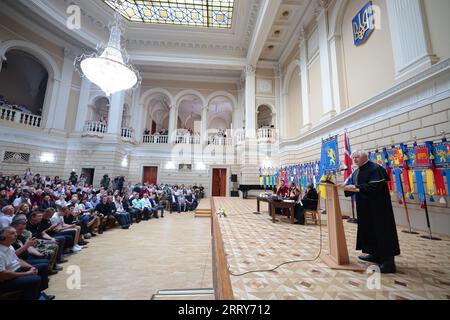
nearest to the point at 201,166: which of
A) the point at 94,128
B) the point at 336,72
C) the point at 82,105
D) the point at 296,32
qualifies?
the point at 94,128

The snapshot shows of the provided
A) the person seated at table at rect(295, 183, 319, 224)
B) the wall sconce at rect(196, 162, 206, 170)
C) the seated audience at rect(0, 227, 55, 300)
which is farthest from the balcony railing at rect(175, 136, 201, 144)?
the seated audience at rect(0, 227, 55, 300)

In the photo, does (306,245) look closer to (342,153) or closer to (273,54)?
(342,153)

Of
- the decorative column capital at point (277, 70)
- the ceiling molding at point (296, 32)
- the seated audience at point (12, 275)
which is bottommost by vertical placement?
the seated audience at point (12, 275)

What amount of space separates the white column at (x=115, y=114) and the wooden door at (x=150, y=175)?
312 cm

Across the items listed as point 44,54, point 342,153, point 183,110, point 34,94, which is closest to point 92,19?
point 44,54

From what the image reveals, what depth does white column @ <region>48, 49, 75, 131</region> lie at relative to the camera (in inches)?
412

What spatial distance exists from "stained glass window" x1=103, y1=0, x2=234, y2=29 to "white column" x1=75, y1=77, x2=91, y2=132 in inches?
186

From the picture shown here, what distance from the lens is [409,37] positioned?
419cm

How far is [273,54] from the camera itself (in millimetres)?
12211

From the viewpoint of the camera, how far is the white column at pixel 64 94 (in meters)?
10.5

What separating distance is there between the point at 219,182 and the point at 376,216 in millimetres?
11494

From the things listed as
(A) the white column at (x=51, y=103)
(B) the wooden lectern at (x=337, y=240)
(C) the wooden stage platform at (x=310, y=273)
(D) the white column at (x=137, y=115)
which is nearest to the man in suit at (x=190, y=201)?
(D) the white column at (x=137, y=115)

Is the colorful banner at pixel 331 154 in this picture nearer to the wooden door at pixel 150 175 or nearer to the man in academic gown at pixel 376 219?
the man in academic gown at pixel 376 219

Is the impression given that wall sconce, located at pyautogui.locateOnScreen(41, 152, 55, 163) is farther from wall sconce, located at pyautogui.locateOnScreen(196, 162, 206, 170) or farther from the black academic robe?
the black academic robe
